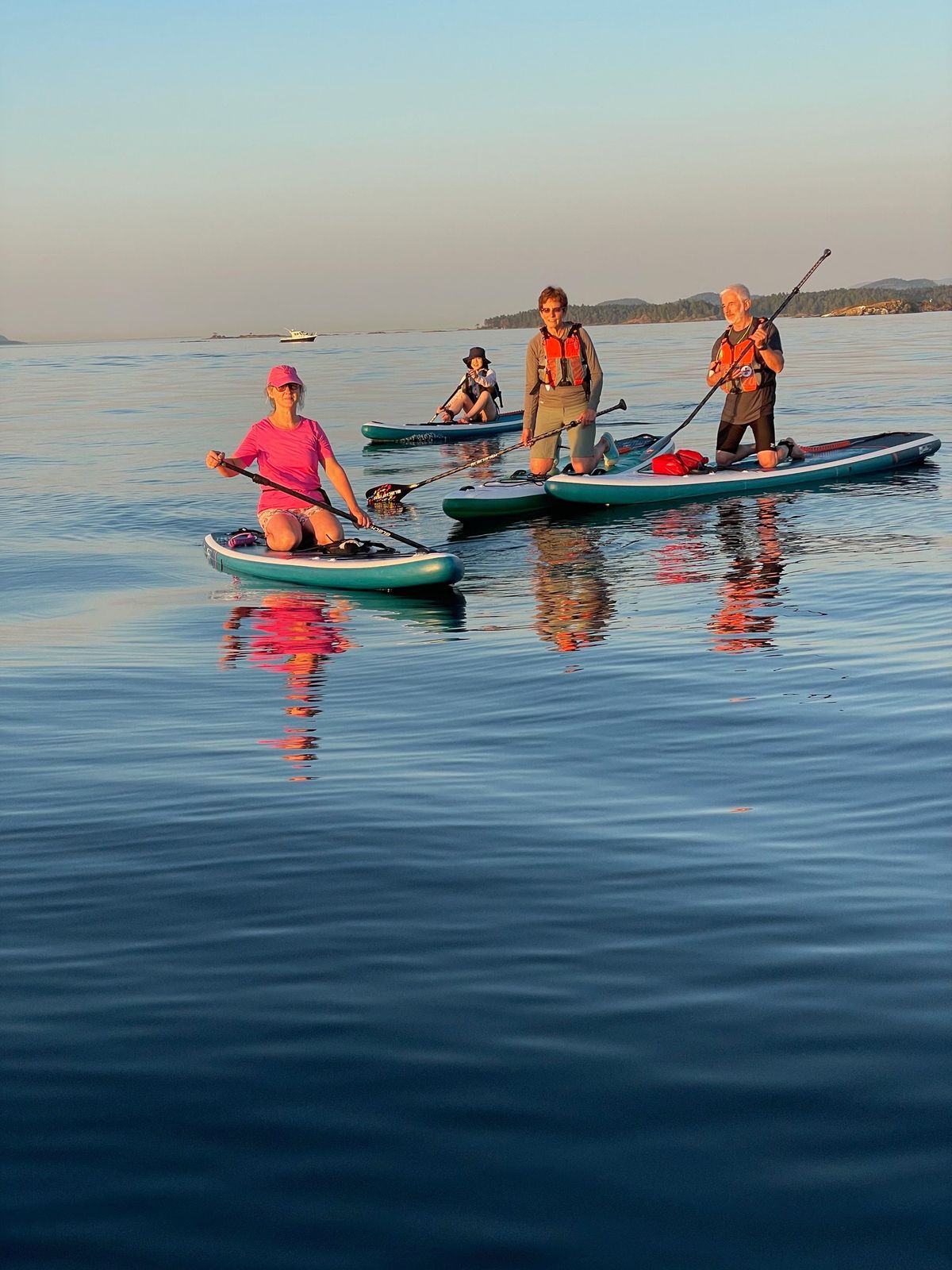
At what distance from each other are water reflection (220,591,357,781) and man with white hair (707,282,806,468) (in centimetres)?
595

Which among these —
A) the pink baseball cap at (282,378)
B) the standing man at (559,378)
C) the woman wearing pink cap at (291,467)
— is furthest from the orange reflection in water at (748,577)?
the pink baseball cap at (282,378)

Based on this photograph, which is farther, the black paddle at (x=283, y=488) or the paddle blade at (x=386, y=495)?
the paddle blade at (x=386, y=495)

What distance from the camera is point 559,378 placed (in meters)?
15.9

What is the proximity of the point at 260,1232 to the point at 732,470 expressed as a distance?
15.4 metres

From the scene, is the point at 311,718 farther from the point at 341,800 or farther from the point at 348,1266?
the point at 348,1266

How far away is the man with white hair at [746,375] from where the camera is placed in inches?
616

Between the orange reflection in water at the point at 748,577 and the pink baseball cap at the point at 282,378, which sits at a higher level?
the pink baseball cap at the point at 282,378

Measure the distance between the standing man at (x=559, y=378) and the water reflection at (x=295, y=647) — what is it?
4508 millimetres

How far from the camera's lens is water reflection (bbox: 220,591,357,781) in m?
7.12

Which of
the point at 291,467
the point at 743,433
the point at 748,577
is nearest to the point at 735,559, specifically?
the point at 748,577

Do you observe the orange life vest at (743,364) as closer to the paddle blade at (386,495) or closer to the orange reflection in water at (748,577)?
the orange reflection in water at (748,577)

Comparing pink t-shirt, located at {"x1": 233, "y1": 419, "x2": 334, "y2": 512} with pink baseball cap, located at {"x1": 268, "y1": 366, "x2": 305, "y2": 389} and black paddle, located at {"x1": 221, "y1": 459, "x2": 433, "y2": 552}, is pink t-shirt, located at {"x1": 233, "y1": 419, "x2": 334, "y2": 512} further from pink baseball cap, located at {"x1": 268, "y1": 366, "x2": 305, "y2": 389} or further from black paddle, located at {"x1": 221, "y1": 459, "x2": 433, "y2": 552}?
pink baseball cap, located at {"x1": 268, "y1": 366, "x2": 305, "y2": 389}

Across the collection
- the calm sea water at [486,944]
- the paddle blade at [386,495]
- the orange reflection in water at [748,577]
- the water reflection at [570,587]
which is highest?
the paddle blade at [386,495]

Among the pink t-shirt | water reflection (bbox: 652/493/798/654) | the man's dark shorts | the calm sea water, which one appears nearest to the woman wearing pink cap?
the pink t-shirt
